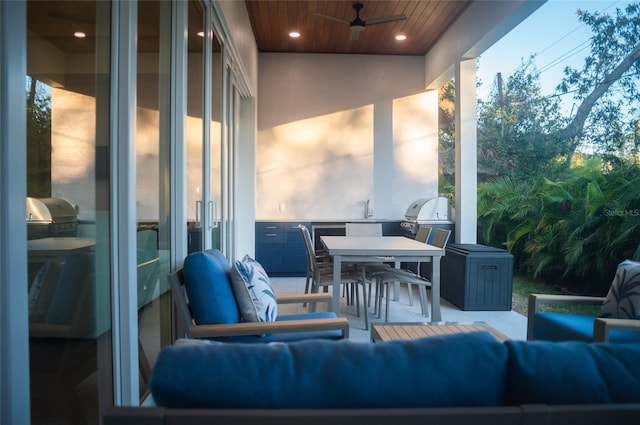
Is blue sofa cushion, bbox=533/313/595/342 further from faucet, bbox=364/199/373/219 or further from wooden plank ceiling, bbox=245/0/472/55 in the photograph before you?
faucet, bbox=364/199/373/219

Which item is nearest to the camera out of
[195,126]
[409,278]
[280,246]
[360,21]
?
[195,126]

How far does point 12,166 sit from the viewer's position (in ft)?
3.38

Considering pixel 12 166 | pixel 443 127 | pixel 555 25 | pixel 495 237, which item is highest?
pixel 555 25

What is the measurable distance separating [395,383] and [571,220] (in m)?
4.62

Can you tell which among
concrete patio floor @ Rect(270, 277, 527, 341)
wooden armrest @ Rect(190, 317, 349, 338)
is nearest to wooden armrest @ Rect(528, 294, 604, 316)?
concrete patio floor @ Rect(270, 277, 527, 341)

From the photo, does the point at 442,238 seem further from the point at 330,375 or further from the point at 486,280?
the point at 330,375

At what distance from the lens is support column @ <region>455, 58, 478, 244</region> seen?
5258 mm

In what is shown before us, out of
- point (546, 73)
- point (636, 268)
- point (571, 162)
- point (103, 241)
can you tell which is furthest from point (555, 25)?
point (103, 241)

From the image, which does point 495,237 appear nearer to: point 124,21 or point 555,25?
point 555,25

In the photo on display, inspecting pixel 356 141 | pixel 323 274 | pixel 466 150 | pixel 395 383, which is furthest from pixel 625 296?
pixel 356 141

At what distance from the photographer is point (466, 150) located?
208 inches

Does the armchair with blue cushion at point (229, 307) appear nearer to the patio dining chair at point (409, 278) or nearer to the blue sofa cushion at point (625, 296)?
the blue sofa cushion at point (625, 296)

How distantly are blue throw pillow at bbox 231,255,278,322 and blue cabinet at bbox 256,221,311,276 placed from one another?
411 centimetres

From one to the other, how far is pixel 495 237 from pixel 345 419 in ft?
20.3
